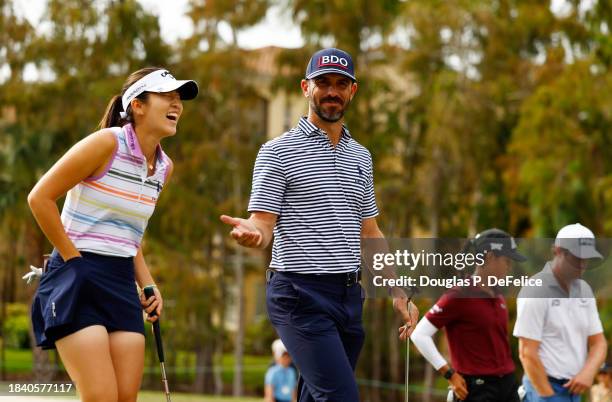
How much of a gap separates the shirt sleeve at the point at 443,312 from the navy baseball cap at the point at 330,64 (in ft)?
6.72

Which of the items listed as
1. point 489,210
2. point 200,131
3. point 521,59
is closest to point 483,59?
point 521,59

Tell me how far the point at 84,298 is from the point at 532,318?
2.97 metres

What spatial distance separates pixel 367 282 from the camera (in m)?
6.52

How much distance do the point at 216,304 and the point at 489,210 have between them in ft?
28.8

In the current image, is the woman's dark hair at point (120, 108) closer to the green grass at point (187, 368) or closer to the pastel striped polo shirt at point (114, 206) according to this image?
the pastel striped polo shirt at point (114, 206)

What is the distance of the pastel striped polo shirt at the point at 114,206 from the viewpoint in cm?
517

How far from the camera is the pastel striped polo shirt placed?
203 inches

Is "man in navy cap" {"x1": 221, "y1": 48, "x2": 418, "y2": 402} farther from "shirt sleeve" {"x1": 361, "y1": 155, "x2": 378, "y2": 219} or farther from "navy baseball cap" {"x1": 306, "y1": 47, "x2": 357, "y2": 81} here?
"shirt sleeve" {"x1": 361, "y1": 155, "x2": 378, "y2": 219}

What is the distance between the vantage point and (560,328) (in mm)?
7070

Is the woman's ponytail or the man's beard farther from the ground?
the man's beard

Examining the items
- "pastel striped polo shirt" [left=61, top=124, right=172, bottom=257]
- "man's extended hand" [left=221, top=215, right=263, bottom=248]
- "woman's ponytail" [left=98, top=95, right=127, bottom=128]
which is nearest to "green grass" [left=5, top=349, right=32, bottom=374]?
"woman's ponytail" [left=98, top=95, right=127, bottom=128]

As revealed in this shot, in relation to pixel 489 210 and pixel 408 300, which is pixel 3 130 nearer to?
pixel 489 210

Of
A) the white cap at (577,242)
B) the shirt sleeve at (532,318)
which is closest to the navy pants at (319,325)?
the shirt sleeve at (532,318)

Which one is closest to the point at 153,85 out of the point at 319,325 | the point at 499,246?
the point at 319,325
